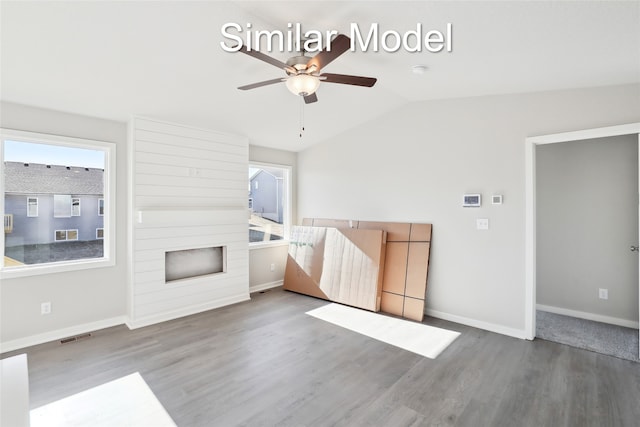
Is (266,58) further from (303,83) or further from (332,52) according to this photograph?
(332,52)

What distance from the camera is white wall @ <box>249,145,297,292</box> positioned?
537 centimetres

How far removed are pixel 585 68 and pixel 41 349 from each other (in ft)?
18.8

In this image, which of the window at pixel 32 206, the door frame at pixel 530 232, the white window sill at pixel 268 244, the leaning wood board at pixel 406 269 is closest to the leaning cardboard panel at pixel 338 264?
the leaning wood board at pixel 406 269

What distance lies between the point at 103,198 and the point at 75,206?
11.3 inches

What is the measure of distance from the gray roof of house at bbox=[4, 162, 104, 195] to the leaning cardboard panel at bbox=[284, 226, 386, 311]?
116 inches

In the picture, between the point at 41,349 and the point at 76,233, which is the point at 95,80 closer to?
the point at 76,233

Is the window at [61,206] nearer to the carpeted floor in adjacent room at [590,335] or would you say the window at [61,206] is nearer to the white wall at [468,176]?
the white wall at [468,176]

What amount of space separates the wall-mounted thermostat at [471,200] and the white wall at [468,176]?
0.06m

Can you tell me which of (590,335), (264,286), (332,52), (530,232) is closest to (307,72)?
(332,52)

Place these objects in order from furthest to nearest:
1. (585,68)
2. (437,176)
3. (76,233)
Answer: (437,176) → (76,233) → (585,68)

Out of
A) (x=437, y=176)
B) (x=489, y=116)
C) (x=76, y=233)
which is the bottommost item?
(x=76, y=233)

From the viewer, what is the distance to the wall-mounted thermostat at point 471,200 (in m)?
3.86

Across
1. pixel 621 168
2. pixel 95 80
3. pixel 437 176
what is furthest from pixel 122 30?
pixel 621 168

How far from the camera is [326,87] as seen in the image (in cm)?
380
